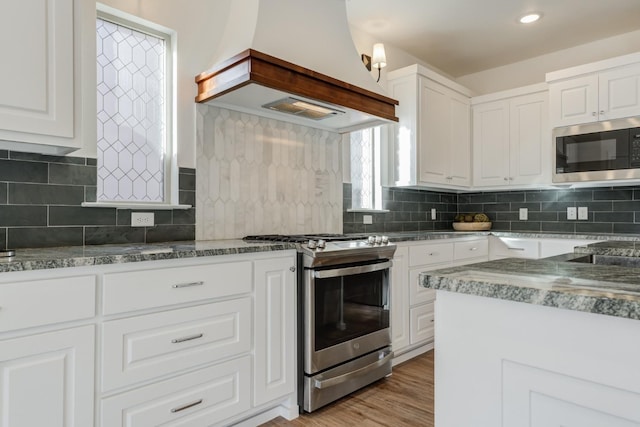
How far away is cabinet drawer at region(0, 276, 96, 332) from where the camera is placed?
1291 millimetres

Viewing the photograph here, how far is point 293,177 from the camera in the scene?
2938 mm

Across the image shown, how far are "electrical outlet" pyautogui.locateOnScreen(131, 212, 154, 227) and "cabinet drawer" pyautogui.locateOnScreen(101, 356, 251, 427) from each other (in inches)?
33.8

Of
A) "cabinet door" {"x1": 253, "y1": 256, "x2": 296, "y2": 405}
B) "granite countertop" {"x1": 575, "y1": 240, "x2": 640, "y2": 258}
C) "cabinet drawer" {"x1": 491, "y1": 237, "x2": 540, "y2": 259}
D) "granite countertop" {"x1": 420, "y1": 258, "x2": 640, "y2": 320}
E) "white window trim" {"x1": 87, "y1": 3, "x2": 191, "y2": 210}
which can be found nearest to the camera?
"granite countertop" {"x1": 420, "y1": 258, "x2": 640, "y2": 320}

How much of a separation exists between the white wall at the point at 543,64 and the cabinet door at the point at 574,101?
58 centimetres

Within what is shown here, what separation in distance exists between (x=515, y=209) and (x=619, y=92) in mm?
1402

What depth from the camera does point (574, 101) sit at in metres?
3.40

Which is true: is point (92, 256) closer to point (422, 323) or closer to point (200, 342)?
point (200, 342)

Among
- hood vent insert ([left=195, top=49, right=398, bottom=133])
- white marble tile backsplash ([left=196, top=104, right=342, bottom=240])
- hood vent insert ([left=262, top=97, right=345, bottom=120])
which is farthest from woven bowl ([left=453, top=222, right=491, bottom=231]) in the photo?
hood vent insert ([left=262, top=97, right=345, bottom=120])

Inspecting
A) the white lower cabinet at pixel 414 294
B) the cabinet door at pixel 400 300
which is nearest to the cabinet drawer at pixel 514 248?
the white lower cabinet at pixel 414 294

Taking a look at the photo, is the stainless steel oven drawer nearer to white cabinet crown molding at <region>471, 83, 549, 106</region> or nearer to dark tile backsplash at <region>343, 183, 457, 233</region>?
dark tile backsplash at <region>343, 183, 457, 233</region>

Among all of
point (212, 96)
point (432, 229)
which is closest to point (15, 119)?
point (212, 96)

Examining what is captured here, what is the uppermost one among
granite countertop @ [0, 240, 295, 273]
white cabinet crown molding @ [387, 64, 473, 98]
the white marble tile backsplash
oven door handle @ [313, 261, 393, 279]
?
white cabinet crown molding @ [387, 64, 473, 98]

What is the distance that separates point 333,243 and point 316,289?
0.33 meters

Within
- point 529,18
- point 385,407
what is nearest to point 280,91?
point 385,407
